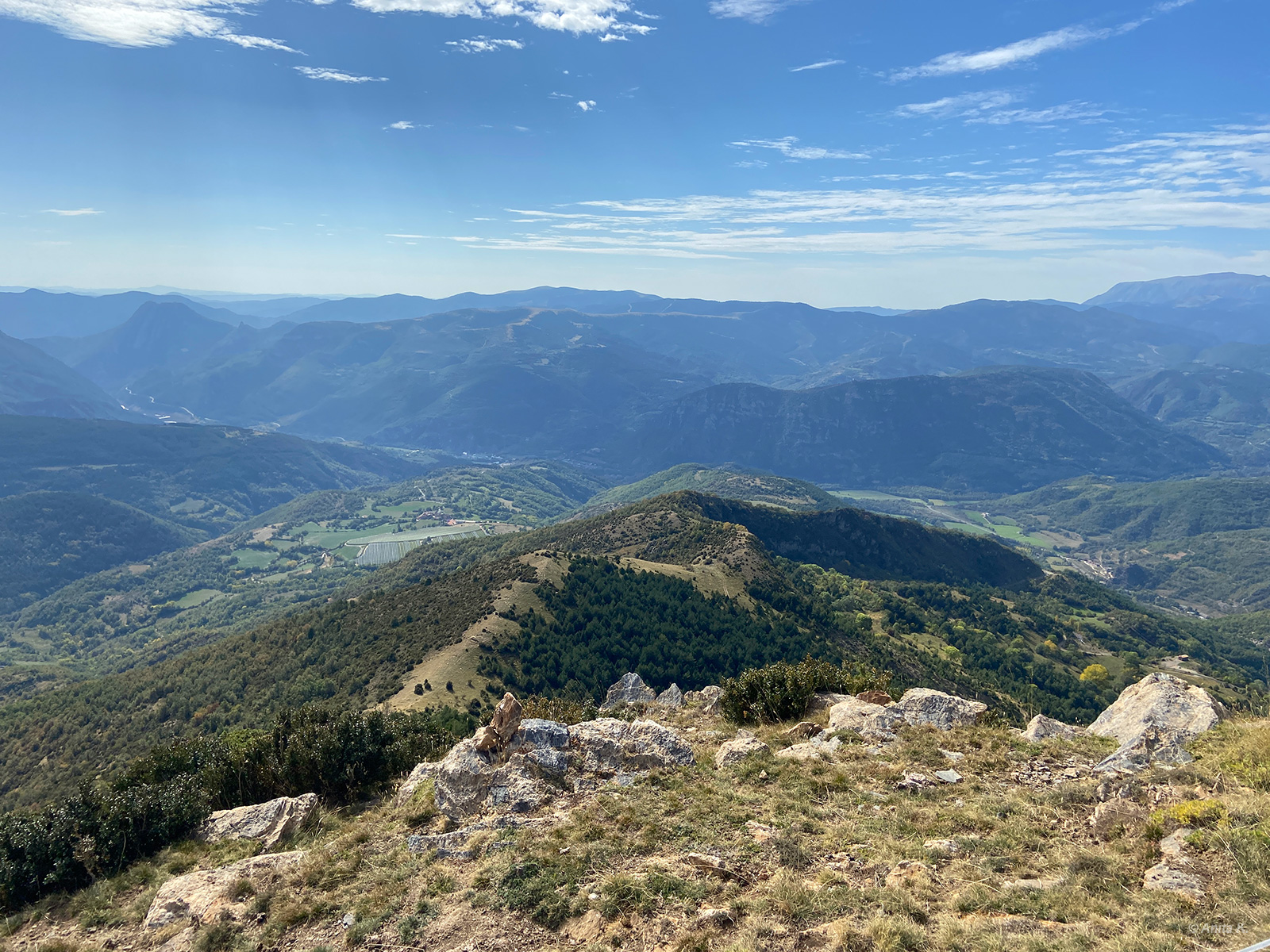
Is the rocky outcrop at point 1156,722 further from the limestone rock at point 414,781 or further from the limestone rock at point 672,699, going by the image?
the limestone rock at point 414,781

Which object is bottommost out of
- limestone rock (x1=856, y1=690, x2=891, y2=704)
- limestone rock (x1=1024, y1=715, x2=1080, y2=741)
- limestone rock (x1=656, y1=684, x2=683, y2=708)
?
limestone rock (x1=656, y1=684, x2=683, y2=708)

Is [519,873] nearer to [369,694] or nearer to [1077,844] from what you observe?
[1077,844]

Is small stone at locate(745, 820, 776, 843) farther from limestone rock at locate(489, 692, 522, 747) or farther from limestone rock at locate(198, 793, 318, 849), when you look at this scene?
limestone rock at locate(198, 793, 318, 849)

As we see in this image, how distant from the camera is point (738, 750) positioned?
28812mm

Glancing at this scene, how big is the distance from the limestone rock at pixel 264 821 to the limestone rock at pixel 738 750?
60.2 ft

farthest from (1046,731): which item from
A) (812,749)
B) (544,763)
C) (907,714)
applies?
(544,763)

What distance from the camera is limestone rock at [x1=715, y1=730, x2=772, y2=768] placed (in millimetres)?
28188

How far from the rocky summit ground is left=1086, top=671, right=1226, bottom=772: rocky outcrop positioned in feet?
0.65

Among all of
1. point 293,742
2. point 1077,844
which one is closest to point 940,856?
point 1077,844

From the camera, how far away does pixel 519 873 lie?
19688mm

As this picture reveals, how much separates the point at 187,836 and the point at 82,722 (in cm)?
13634

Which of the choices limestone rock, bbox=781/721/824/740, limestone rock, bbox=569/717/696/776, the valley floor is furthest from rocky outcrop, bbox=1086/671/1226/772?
limestone rock, bbox=569/717/696/776

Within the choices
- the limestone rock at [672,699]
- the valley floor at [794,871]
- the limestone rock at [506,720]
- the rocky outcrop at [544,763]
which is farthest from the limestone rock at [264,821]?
the limestone rock at [672,699]

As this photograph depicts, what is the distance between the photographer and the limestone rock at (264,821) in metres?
24.7
